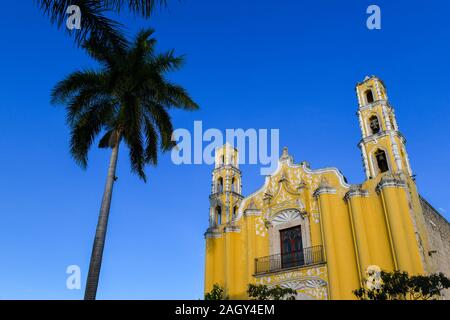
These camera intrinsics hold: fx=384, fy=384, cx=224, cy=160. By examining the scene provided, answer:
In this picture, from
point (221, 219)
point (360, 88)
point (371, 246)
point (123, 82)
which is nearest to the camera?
point (123, 82)

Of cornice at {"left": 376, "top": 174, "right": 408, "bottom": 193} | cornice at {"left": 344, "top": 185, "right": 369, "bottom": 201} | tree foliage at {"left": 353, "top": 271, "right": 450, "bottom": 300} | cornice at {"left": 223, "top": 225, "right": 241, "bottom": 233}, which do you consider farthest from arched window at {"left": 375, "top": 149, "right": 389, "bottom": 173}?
cornice at {"left": 223, "top": 225, "right": 241, "bottom": 233}

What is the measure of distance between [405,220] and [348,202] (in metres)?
2.89

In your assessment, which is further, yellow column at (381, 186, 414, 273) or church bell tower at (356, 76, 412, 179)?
church bell tower at (356, 76, 412, 179)

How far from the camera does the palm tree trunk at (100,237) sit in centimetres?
1158

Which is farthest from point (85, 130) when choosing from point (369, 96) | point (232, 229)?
point (369, 96)

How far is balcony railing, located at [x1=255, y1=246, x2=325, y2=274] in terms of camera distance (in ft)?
62.1

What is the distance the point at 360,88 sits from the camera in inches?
904

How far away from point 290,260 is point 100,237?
36.0 ft

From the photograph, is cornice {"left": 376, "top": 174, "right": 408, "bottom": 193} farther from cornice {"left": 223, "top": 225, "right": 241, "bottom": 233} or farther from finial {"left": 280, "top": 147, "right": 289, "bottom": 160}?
cornice {"left": 223, "top": 225, "right": 241, "bottom": 233}

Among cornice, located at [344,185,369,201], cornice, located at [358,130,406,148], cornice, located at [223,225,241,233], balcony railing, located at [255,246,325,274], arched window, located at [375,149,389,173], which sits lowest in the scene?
balcony railing, located at [255,246,325,274]

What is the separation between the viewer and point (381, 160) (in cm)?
1988

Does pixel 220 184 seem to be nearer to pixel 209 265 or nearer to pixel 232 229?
pixel 232 229
